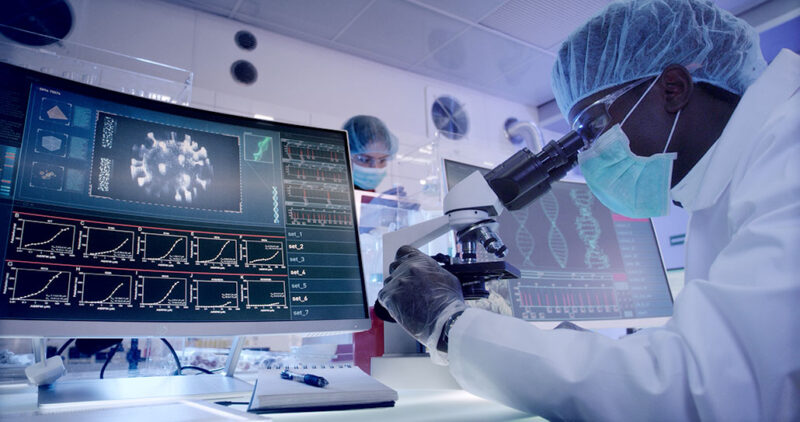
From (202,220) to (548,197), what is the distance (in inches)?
41.5

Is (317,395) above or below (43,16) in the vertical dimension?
below

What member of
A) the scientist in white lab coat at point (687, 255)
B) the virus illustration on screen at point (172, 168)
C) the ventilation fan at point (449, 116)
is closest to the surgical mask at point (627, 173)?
the scientist in white lab coat at point (687, 255)

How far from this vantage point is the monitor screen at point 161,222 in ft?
2.32

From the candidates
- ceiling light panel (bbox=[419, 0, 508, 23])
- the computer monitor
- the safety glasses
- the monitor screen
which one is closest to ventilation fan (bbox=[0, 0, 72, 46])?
ceiling light panel (bbox=[419, 0, 508, 23])

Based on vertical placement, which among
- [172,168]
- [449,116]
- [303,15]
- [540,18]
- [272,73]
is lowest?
[172,168]

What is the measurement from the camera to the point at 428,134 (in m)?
4.67

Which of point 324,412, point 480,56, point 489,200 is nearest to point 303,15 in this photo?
point 480,56

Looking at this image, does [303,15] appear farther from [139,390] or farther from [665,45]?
[139,390]

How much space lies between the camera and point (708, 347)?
21.6 inches

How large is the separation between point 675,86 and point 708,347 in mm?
727

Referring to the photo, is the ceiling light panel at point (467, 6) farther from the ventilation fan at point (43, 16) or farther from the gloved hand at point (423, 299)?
the gloved hand at point (423, 299)

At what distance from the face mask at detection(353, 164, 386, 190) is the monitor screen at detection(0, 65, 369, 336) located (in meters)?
2.45

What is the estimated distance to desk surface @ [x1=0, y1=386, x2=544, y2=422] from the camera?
2.14ft

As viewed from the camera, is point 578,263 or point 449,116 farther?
point 449,116
